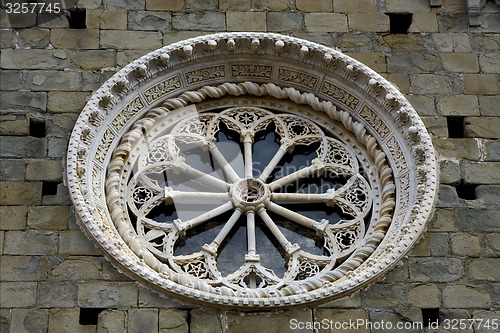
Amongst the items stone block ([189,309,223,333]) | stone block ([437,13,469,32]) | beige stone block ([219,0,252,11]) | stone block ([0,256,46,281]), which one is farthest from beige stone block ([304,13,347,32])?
stone block ([0,256,46,281])

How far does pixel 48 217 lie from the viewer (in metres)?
13.2

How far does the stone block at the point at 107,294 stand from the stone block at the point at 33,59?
298 centimetres

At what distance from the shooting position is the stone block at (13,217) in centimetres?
1314

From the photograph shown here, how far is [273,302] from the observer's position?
41.4 feet

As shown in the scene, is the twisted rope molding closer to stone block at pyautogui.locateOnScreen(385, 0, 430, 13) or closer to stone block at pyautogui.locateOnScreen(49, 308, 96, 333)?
stone block at pyautogui.locateOnScreen(49, 308, 96, 333)

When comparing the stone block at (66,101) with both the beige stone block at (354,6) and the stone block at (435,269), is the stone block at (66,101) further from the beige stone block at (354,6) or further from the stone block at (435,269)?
the stone block at (435,269)

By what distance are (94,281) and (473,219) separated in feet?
13.3

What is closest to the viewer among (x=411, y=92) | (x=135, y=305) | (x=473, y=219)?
(x=135, y=305)

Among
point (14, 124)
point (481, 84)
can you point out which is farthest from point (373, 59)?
point (14, 124)

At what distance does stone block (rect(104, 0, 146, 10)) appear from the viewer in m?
15.1

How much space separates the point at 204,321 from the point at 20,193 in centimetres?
248

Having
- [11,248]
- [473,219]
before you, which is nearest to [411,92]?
[473,219]

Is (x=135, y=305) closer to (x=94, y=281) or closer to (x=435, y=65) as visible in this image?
(x=94, y=281)

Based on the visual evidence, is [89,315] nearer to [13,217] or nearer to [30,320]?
[30,320]
